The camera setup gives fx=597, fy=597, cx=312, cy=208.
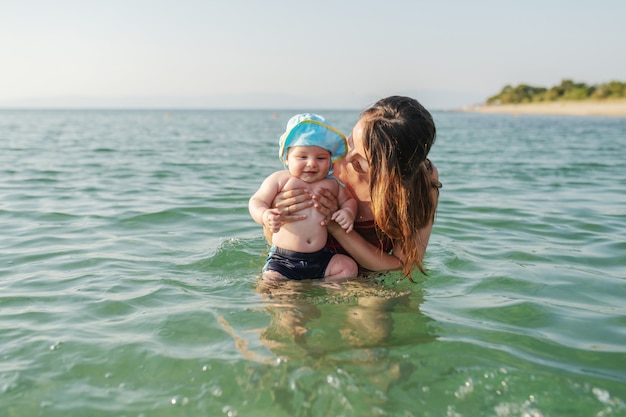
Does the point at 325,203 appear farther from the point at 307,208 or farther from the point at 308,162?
the point at 308,162

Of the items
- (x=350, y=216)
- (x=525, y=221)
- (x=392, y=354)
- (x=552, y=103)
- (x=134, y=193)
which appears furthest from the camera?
(x=552, y=103)

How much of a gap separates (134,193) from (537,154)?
12.1m

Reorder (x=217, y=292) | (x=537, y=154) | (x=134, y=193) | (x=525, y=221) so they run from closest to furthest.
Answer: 1. (x=217, y=292)
2. (x=525, y=221)
3. (x=134, y=193)
4. (x=537, y=154)

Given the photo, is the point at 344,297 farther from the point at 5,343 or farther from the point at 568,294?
the point at 5,343

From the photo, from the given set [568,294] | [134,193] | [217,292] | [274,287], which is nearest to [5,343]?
[217,292]

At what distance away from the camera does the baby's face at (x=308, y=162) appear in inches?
167

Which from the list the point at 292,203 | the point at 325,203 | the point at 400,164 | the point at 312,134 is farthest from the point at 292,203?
the point at 400,164

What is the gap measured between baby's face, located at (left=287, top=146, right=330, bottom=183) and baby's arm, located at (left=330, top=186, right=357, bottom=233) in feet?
0.71

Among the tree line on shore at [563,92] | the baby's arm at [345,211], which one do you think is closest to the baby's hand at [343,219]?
the baby's arm at [345,211]

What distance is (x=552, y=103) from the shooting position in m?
75.1

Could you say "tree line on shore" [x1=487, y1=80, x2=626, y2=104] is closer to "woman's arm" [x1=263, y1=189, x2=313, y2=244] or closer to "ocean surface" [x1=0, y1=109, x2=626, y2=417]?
"ocean surface" [x1=0, y1=109, x2=626, y2=417]

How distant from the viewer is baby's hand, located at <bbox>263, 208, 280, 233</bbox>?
4070 mm

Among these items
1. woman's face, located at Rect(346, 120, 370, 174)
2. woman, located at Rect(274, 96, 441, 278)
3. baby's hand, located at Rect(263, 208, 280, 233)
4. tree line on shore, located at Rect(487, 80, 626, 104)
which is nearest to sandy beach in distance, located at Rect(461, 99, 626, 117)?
tree line on shore, located at Rect(487, 80, 626, 104)

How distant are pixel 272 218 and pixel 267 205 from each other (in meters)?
0.32
